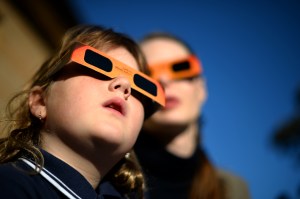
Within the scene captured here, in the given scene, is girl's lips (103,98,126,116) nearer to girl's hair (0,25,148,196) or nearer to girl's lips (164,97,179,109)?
girl's hair (0,25,148,196)

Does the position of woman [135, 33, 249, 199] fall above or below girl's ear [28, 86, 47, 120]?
below

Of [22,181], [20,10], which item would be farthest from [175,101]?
[20,10]

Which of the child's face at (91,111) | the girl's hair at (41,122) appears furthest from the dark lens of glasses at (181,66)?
the child's face at (91,111)

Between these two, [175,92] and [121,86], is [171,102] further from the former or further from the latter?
[121,86]

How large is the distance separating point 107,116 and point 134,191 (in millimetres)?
557

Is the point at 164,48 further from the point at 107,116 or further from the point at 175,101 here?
the point at 107,116

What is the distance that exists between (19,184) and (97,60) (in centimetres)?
67

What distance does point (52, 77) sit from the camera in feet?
4.99

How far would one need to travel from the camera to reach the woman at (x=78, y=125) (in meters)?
1.18

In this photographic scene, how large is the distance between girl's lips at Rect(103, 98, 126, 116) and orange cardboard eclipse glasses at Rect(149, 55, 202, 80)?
4.35 ft

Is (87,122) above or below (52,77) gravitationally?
below

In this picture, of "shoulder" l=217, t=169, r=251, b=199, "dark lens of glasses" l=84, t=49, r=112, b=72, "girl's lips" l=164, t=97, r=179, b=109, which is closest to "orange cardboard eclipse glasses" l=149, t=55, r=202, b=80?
"girl's lips" l=164, t=97, r=179, b=109

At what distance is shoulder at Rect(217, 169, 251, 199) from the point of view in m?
2.57

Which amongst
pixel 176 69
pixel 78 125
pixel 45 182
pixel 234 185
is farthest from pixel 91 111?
pixel 234 185
